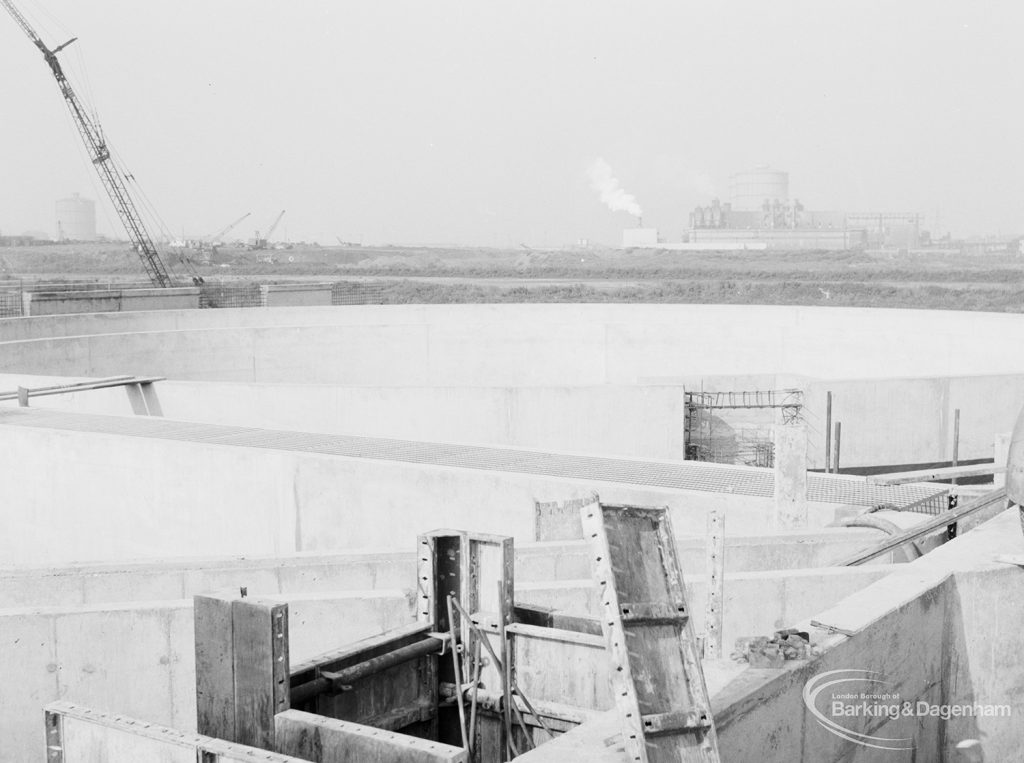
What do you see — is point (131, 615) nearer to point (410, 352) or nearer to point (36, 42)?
point (410, 352)

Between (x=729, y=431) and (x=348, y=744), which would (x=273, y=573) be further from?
(x=729, y=431)

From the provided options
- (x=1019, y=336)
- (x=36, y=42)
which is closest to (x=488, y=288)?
(x=36, y=42)

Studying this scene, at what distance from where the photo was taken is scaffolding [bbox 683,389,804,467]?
1653cm

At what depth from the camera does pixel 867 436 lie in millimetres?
15688

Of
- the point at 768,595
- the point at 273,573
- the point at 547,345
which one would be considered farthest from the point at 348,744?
the point at 547,345

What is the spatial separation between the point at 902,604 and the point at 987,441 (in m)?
10.7

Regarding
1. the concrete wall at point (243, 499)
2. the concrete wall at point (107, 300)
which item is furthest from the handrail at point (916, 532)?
the concrete wall at point (107, 300)

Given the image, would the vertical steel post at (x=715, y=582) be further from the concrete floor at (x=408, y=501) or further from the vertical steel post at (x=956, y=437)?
the vertical steel post at (x=956, y=437)

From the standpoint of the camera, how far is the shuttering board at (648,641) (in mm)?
3830

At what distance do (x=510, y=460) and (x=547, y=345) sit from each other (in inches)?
591

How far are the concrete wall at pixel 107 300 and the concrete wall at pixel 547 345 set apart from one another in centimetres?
579

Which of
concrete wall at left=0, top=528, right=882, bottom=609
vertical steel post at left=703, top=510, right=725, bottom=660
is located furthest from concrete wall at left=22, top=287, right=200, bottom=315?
vertical steel post at left=703, top=510, right=725, bottom=660

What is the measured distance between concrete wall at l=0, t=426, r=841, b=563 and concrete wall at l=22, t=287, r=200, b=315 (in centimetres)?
1681

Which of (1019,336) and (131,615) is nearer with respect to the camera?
(131,615)
